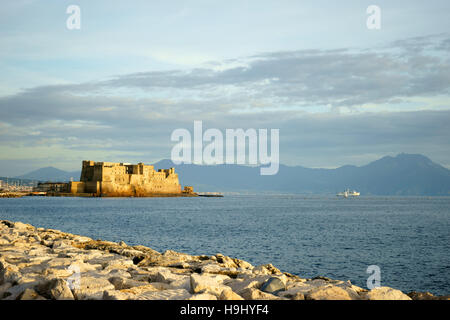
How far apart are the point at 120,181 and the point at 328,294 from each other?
117 m

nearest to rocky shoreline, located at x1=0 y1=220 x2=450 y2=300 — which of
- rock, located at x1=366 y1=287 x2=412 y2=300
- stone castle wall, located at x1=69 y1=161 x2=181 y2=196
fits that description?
rock, located at x1=366 y1=287 x2=412 y2=300

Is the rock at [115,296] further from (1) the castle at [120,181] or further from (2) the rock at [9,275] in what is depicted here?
(1) the castle at [120,181]

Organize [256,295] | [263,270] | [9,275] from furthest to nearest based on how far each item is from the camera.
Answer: [263,270] < [9,275] < [256,295]

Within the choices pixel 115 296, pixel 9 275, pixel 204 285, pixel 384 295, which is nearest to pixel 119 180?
pixel 9 275

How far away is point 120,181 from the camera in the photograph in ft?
390

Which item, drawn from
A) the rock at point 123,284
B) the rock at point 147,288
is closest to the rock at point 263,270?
the rock at point 147,288

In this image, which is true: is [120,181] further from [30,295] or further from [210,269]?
[30,295]

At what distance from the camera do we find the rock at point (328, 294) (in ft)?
21.7

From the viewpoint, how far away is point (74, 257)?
11.8 m

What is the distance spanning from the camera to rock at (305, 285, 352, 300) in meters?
6.61

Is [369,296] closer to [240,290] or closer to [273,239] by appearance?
[240,290]

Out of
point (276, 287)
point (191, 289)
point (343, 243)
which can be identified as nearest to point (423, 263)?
point (343, 243)
